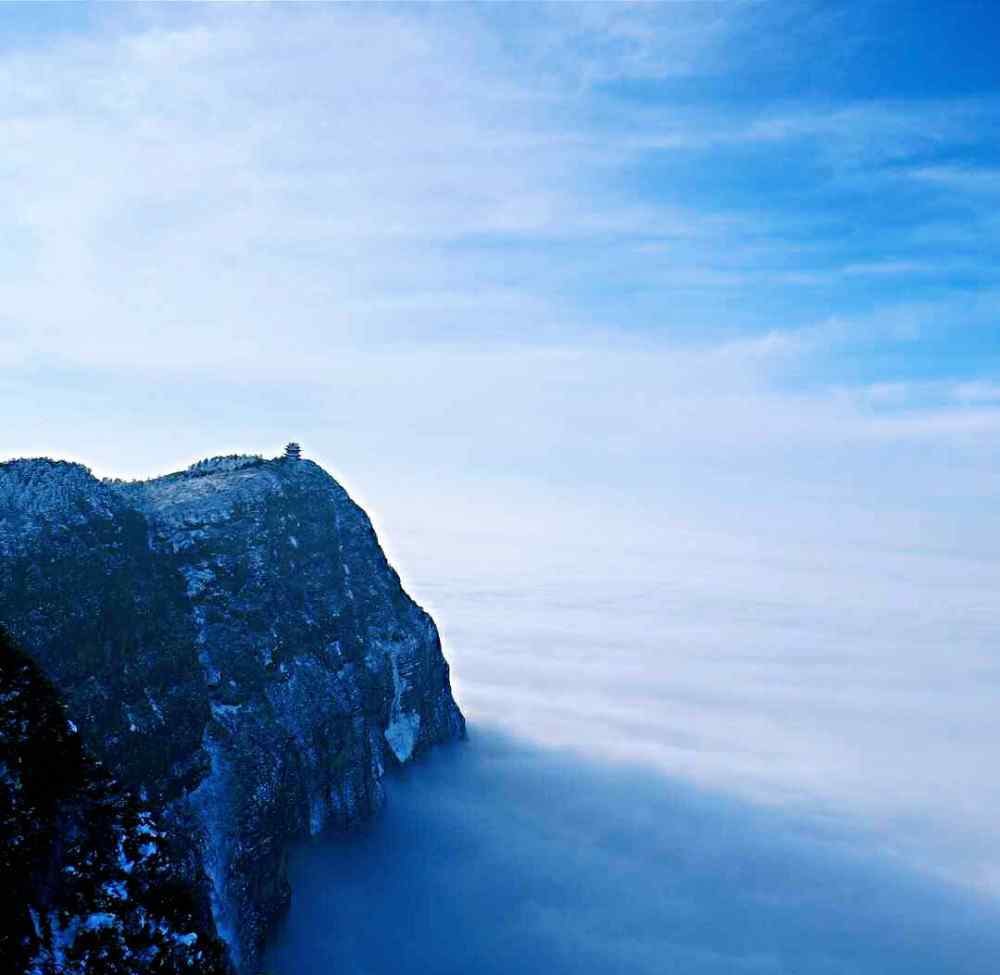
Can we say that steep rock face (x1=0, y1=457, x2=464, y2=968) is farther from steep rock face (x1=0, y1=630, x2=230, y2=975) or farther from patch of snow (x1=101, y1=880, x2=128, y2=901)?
patch of snow (x1=101, y1=880, x2=128, y2=901)

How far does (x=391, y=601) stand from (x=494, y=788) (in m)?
28.4

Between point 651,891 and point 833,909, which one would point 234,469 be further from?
point 833,909

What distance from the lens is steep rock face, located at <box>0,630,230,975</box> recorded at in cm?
2227

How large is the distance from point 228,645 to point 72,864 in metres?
47.5

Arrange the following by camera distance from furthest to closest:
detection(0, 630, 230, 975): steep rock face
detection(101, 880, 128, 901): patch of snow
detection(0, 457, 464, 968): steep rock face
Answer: detection(0, 457, 464, 968): steep rock face, detection(101, 880, 128, 901): patch of snow, detection(0, 630, 230, 975): steep rock face

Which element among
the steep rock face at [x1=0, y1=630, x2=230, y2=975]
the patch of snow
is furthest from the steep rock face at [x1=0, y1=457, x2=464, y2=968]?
the patch of snow

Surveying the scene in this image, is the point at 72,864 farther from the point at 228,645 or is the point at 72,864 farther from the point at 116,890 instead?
the point at 228,645

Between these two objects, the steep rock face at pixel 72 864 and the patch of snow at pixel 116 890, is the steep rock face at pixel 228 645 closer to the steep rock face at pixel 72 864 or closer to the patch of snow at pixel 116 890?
the steep rock face at pixel 72 864

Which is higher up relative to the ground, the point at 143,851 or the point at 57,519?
the point at 57,519

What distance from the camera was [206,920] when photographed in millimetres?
51688

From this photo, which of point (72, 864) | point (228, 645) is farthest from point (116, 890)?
point (228, 645)

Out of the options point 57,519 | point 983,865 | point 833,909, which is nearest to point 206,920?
point 57,519

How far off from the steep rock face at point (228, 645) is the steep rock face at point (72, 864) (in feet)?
104

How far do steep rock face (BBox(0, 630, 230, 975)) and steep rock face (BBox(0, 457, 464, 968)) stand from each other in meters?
31.7
